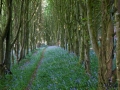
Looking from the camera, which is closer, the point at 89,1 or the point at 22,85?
the point at 89,1

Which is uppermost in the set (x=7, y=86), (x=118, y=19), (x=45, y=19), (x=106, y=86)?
(x=45, y=19)

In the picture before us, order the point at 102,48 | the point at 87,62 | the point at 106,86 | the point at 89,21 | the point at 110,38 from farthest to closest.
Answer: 1. the point at 87,62
2. the point at 110,38
3. the point at 89,21
4. the point at 106,86
5. the point at 102,48

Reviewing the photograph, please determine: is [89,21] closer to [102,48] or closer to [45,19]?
[102,48]

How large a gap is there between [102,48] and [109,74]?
1967mm

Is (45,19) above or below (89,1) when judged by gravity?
above

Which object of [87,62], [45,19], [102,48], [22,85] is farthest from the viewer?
[45,19]

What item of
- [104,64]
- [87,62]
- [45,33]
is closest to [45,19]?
[45,33]

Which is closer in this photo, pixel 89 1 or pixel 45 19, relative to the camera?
pixel 89 1

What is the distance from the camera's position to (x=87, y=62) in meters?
Result: 10.4

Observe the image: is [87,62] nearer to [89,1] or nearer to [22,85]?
[22,85]

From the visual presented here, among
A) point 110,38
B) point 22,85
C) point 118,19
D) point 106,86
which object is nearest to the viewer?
point 118,19

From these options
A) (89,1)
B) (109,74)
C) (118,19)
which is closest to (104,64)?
(109,74)

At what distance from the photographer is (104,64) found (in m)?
6.20

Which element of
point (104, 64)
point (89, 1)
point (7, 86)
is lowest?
point (7, 86)
